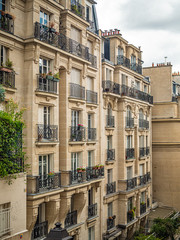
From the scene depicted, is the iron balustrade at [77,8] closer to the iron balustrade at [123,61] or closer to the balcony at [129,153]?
the iron balustrade at [123,61]

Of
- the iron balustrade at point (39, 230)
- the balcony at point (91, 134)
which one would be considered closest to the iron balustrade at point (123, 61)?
the balcony at point (91, 134)

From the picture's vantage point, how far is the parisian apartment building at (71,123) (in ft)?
52.2

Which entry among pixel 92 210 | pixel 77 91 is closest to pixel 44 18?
pixel 77 91

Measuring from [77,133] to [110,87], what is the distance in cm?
703

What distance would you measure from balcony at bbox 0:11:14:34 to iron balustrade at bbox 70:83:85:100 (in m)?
5.20

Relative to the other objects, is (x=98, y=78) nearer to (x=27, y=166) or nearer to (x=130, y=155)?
(x=130, y=155)

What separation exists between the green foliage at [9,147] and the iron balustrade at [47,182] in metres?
1.91

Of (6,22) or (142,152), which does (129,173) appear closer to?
(142,152)

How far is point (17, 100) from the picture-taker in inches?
632

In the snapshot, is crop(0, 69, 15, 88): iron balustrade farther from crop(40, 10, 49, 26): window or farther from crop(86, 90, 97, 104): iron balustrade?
crop(86, 90, 97, 104): iron balustrade

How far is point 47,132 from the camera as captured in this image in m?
17.3

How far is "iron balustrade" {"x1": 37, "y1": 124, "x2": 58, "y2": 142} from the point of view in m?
16.8

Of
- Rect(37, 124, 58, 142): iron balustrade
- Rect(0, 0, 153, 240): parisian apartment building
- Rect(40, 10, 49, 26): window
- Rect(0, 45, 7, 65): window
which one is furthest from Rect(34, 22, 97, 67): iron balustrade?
Rect(37, 124, 58, 142): iron balustrade

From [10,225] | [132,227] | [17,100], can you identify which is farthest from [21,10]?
[132,227]
